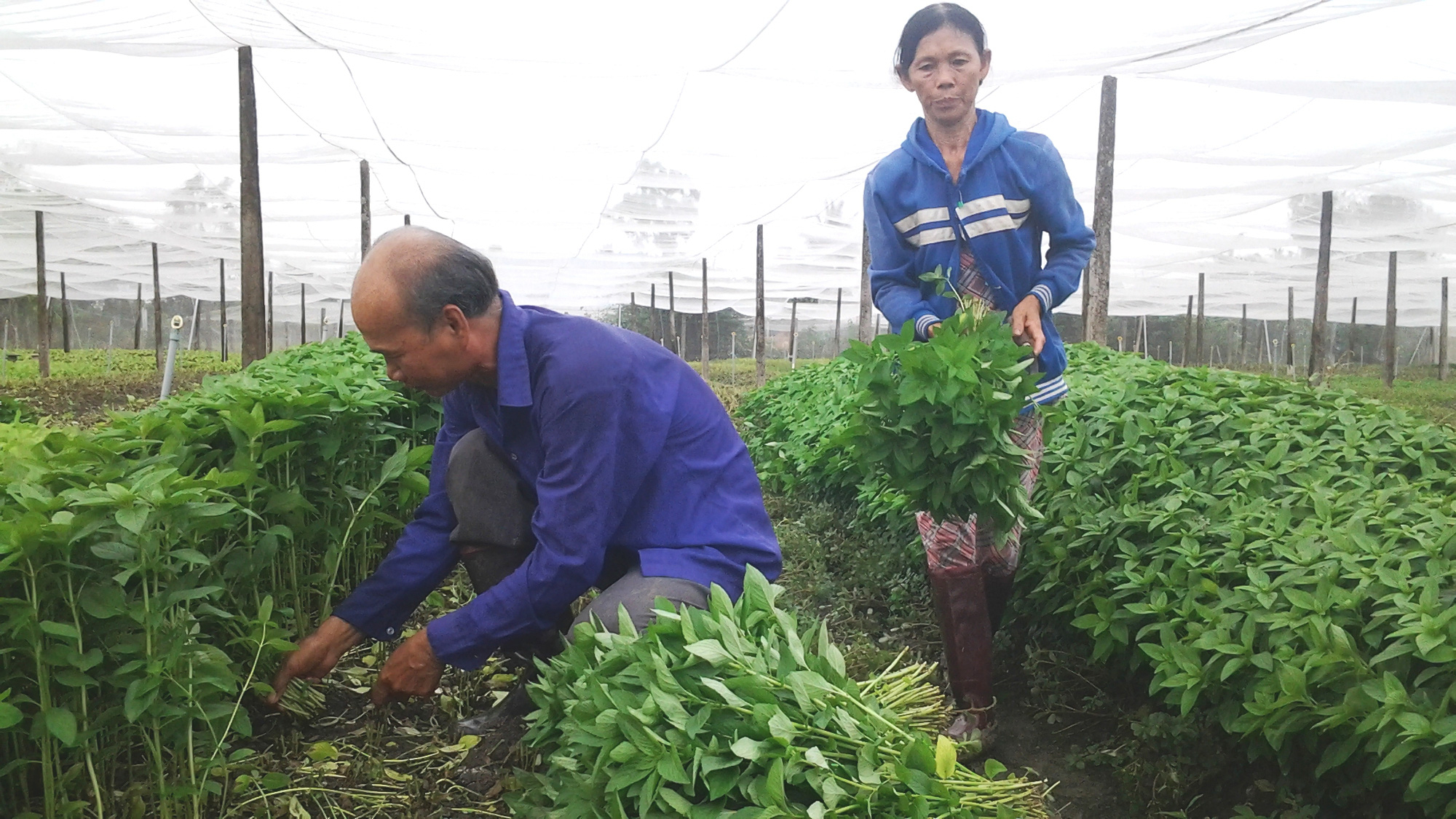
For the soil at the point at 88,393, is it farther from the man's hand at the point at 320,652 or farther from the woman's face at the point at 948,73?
the woman's face at the point at 948,73

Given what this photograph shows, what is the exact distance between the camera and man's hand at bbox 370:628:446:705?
83.4 inches

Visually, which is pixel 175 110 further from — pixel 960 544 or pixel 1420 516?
pixel 1420 516

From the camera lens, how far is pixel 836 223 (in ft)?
49.1

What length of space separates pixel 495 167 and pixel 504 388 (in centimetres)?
963

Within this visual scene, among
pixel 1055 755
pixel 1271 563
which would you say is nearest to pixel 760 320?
pixel 1055 755

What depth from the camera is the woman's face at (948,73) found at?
8.68 feet

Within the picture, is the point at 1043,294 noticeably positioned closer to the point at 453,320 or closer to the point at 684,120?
the point at 453,320

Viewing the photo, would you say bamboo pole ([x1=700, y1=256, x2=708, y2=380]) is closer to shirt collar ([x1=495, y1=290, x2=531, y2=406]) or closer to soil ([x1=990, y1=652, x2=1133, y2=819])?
soil ([x1=990, y1=652, x2=1133, y2=819])

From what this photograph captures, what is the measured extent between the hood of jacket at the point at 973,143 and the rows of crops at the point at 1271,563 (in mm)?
747

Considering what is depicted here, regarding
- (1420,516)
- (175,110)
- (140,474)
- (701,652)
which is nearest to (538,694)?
(701,652)

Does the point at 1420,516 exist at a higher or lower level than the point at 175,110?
lower

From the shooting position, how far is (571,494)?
2023 millimetres

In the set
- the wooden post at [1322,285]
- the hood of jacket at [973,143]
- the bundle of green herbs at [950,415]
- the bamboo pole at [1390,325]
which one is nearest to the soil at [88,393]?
the hood of jacket at [973,143]

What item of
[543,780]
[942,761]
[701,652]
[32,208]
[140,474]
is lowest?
[543,780]
